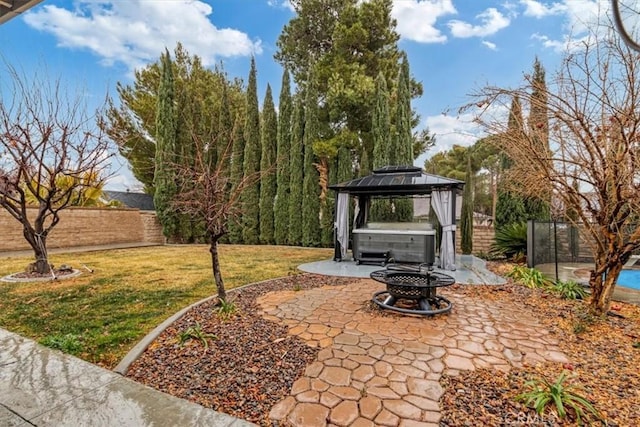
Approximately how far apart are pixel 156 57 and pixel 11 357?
56.4 feet

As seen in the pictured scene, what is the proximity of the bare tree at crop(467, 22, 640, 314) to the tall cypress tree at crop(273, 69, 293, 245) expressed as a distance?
31.1 ft

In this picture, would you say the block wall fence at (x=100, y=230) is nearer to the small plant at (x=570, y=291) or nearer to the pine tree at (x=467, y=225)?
the pine tree at (x=467, y=225)

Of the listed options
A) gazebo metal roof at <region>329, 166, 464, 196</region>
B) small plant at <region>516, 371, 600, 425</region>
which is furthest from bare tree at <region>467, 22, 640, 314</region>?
gazebo metal roof at <region>329, 166, 464, 196</region>

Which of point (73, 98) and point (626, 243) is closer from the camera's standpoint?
point (626, 243)

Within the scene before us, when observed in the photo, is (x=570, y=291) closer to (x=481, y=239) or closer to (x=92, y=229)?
(x=481, y=239)

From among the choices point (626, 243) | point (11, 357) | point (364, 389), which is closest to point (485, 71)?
point (626, 243)

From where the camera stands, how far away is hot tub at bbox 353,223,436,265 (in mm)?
7559

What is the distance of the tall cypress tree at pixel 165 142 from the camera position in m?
12.7

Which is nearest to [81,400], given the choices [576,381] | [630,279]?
[576,381]

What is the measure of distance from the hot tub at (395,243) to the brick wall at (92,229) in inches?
423

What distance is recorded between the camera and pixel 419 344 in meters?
3.17

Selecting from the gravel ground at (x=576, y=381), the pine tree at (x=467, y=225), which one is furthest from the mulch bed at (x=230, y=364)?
the pine tree at (x=467, y=225)

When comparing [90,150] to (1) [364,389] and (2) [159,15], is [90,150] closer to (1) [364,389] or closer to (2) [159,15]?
(2) [159,15]

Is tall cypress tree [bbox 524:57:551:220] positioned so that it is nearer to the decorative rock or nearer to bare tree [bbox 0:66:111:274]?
the decorative rock
